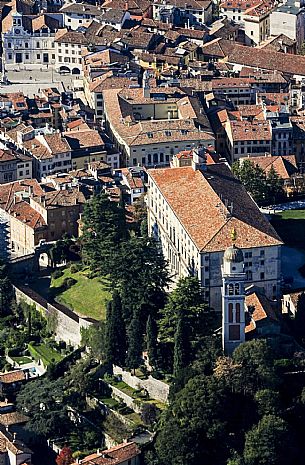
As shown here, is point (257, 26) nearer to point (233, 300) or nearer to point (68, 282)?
point (68, 282)

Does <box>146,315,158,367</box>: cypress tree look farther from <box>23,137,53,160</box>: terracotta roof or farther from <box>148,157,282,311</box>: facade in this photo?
<box>23,137,53,160</box>: terracotta roof

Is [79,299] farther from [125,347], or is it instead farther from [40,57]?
[40,57]

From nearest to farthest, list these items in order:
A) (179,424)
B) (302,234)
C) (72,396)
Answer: (179,424) < (72,396) < (302,234)

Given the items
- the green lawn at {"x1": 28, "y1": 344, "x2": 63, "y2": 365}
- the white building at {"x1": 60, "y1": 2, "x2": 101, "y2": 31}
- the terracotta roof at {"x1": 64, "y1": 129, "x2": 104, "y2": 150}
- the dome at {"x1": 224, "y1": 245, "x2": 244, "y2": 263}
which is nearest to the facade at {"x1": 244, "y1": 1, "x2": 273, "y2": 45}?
the white building at {"x1": 60, "y1": 2, "x2": 101, "y2": 31}

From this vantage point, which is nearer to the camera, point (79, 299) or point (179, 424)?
point (179, 424)

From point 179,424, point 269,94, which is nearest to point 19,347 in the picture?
point 179,424

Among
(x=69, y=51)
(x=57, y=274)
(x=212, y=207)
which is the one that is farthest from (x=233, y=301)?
Answer: (x=69, y=51)

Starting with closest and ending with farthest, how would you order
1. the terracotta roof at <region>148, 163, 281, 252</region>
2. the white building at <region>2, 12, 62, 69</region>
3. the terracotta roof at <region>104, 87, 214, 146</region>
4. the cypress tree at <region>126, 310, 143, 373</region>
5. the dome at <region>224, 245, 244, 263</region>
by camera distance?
1. the dome at <region>224, 245, 244, 263</region>
2. the cypress tree at <region>126, 310, 143, 373</region>
3. the terracotta roof at <region>148, 163, 281, 252</region>
4. the terracotta roof at <region>104, 87, 214, 146</region>
5. the white building at <region>2, 12, 62, 69</region>
